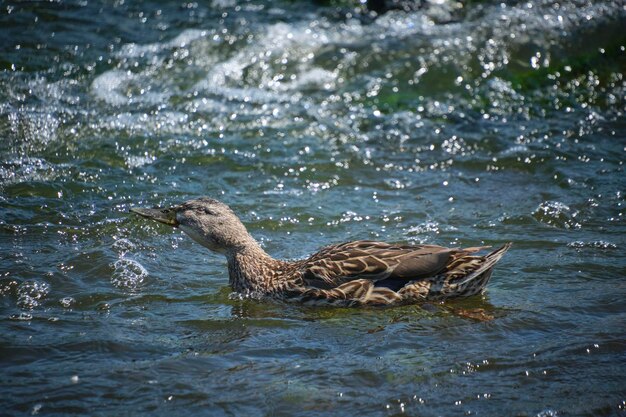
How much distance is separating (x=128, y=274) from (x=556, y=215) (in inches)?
181

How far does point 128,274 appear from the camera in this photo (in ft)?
26.8

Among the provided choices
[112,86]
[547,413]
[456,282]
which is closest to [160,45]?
[112,86]

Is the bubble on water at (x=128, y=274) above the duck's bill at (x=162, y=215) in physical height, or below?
below

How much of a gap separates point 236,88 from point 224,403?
7905 millimetres

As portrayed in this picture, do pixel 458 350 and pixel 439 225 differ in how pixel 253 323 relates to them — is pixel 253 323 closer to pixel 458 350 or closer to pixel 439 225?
pixel 458 350

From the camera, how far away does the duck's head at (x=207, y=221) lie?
831 centimetres

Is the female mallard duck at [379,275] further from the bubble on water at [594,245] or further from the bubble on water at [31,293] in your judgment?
the bubble on water at [31,293]

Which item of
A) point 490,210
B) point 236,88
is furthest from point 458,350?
point 236,88

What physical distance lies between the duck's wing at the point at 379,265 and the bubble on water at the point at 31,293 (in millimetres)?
2281

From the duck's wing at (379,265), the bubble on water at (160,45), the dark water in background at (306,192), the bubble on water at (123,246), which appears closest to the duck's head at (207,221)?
the dark water in background at (306,192)

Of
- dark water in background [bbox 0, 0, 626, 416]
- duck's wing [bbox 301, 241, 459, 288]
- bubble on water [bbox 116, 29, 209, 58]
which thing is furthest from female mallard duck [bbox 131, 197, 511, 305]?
bubble on water [bbox 116, 29, 209, 58]

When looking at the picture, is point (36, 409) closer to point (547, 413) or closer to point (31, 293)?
point (31, 293)

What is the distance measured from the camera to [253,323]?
7.36 m

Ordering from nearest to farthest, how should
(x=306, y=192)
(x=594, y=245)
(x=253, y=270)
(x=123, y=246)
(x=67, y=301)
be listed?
1. (x=67, y=301)
2. (x=253, y=270)
3. (x=594, y=245)
4. (x=123, y=246)
5. (x=306, y=192)
